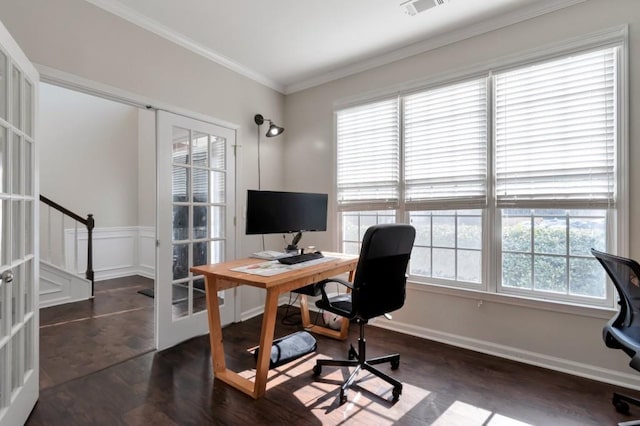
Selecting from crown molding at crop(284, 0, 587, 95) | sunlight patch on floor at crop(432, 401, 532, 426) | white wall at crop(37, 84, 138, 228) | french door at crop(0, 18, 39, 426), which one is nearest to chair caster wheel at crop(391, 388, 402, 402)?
sunlight patch on floor at crop(432, 401, 532, 426)

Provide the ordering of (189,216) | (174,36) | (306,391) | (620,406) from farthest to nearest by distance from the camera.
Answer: (189,216), (174,36), (306,391), (620,406)

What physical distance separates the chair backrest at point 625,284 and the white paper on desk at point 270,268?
Result: 1786mm

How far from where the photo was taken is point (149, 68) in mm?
2598

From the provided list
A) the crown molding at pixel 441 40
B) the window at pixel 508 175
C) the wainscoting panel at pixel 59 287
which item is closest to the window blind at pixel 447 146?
the window at pixel 508 175

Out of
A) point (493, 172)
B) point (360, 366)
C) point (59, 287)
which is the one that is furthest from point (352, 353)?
point (59, 287)

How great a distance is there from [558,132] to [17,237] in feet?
11.6

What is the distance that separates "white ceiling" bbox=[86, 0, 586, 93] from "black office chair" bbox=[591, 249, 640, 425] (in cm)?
190

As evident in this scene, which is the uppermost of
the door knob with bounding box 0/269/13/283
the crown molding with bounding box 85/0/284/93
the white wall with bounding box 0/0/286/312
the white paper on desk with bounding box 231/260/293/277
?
the crown molding with bounding box 85/0/284/93

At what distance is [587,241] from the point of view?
7.46 feet

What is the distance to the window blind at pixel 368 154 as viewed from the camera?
10.4 feet

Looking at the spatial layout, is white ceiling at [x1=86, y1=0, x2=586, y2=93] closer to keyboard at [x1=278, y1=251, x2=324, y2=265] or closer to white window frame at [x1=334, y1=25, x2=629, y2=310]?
white window frame at [x1=334, y1=25, x2=629, y2=310]

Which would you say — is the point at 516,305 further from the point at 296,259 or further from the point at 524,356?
the point at 296,259

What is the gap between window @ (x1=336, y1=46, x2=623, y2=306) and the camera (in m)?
2.23

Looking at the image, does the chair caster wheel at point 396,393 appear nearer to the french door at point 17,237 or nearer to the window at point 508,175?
the window at point 508,175
